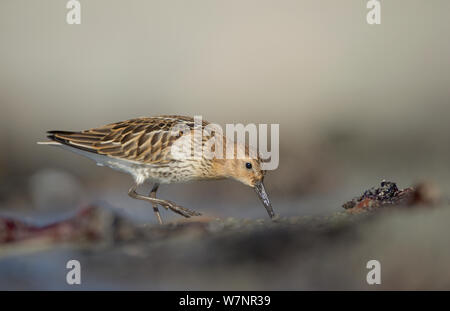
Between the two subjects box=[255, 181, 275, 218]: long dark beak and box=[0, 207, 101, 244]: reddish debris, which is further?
box=[255, 181, 275, 218]: long dark beak

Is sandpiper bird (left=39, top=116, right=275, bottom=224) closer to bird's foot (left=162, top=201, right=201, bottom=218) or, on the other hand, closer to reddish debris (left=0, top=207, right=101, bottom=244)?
bird's foot (left=162, top=201, right=201, bottom=218)

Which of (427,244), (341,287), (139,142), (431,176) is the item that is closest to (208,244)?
(341,287)

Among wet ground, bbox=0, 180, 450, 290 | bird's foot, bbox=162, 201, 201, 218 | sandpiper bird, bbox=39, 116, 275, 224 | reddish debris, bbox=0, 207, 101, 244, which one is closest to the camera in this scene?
wet ground, bbox=0, 180, 450, 290

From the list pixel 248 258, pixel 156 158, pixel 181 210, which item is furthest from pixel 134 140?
pixel 248 258

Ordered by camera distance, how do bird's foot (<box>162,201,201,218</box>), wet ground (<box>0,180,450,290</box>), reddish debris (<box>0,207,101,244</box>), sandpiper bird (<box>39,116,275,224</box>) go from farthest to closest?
sandpiper bird (<box>39,116,275,224</box>) → bird's foot (<box>162,201,201,218</box>) → reddish debris (<box>0,207,101,244</box>) → wet ground (<box>0,180,450,290</box>)

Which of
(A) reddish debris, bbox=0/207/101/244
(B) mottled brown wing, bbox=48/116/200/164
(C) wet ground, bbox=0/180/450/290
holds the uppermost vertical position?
(B) mottled brown wing, bbox=48/116/200/164

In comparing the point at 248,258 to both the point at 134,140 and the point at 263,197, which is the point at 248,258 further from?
the point at 134,140

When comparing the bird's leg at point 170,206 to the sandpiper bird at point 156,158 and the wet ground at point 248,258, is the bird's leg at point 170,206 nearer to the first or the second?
the sandpiper bird at point 156,158

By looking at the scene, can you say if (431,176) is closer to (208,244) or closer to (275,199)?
(275,199)

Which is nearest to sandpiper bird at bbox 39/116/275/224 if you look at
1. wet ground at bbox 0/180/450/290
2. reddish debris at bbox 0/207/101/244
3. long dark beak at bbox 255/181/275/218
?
long dark beak at bbox 255/181/275/218
